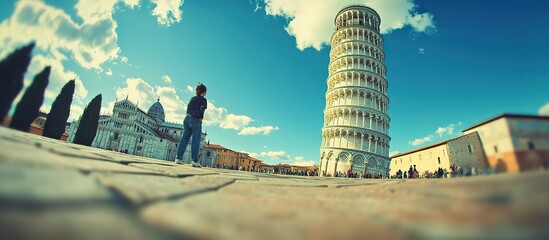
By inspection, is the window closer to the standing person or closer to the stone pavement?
the stone pavement

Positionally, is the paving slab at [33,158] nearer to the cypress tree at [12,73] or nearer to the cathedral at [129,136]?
the cypress tree at [12,73]

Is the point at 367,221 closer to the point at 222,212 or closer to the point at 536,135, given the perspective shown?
the point at 222,212

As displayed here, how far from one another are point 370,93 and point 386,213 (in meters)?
38.4

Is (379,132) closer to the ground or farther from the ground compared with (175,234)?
farther from the ground

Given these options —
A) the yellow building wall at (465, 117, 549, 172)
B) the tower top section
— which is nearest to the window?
the yellow building wall at (465, 117, 549, 172)

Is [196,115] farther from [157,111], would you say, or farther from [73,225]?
[157,111]

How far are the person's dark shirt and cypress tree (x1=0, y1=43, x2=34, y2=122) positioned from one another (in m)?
4.26

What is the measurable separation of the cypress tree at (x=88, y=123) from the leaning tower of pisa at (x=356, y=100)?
2994 centimetres

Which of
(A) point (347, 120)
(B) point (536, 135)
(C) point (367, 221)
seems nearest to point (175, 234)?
(C) point (367, 221)

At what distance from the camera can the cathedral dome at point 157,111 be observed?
6462cm

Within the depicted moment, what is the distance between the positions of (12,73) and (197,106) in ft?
14.5

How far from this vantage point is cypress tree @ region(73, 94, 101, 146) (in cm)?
2900

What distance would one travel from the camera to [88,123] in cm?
3002

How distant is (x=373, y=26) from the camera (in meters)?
42.1
